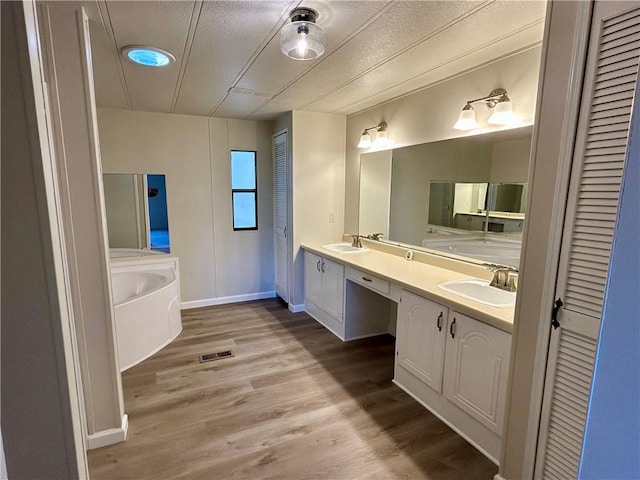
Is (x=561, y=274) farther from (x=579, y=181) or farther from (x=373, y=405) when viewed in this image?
(x=373, y=405)

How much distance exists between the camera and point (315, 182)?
384cm

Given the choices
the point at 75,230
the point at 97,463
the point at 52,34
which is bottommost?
the point at 97,463

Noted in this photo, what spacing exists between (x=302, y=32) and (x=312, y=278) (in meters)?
2.56

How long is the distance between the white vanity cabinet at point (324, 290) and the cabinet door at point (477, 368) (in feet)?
4.47

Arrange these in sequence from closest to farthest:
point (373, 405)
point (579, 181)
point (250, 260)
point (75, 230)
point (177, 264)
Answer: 1. point (579, 181)
2. point (75, 230)
3. point (373, 405)
4. point (177, 264)
5. point (250, 260)

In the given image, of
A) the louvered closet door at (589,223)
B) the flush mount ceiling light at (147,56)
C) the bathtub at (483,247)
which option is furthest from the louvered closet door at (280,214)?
the louvered closet door at (589,223)

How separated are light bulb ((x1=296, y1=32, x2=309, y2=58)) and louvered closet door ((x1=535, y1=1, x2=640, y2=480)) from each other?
3.79 ft

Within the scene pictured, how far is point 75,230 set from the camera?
1695 millimetres

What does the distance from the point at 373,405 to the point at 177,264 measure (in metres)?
2.79

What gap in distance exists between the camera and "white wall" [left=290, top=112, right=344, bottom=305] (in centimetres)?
371

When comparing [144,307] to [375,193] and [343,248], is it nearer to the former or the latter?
[343,248]

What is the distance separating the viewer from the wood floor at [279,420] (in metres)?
1.77

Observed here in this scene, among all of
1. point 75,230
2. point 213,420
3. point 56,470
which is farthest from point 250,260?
point 56,470

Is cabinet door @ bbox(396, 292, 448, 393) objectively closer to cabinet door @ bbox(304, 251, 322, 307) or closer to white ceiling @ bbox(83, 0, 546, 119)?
cabinet door @ bbox(304, 251, 322, 307)
